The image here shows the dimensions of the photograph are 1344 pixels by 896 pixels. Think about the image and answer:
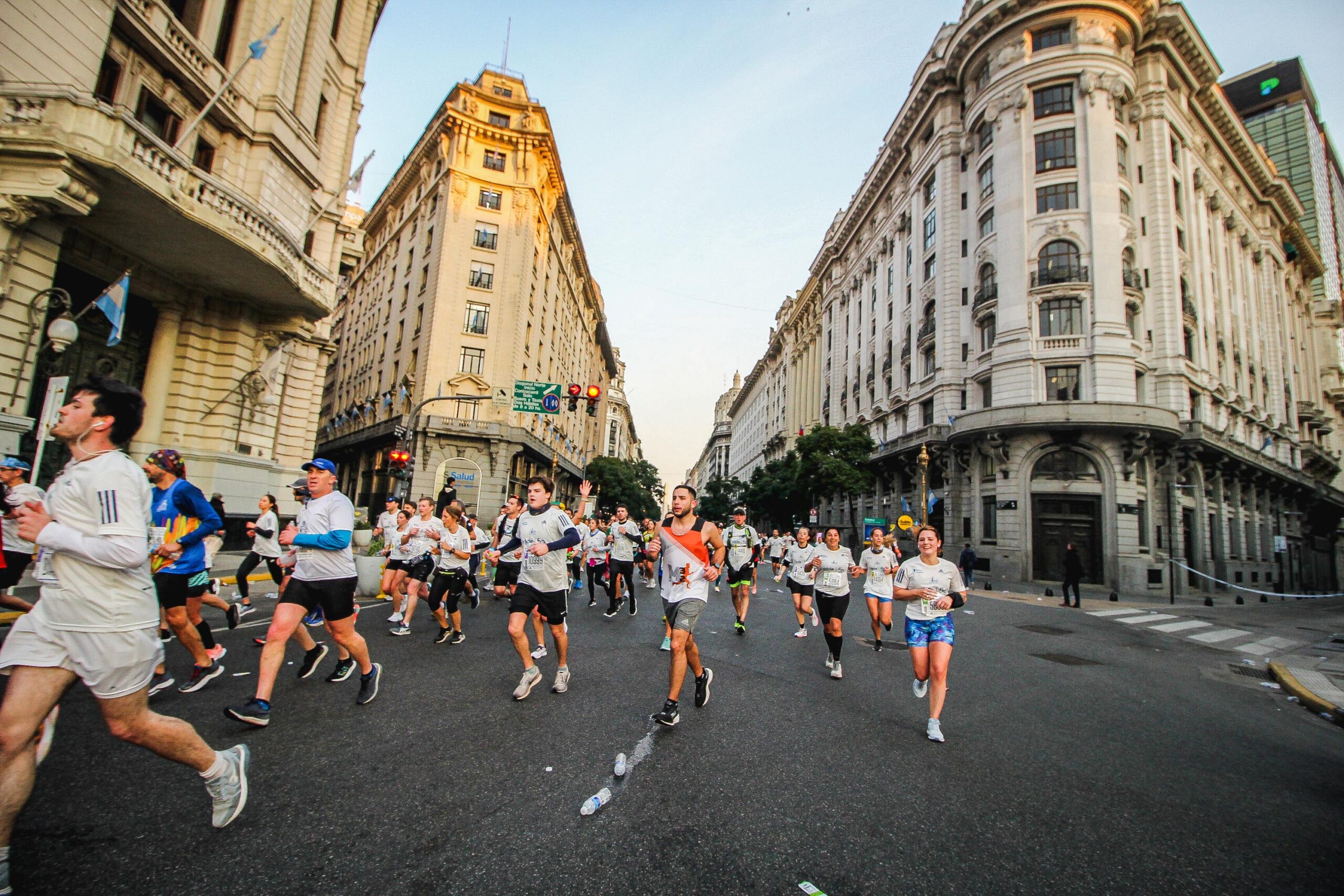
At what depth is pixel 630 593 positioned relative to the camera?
11.4 m

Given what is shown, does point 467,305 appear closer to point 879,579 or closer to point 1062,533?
point 879,579

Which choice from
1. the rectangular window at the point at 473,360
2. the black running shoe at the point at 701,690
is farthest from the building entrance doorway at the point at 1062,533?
the rectangular window at the point at 473,360

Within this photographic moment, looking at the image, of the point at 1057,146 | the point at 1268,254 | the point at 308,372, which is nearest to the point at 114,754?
the point at 308,372

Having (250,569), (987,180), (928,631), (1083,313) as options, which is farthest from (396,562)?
(987,180)

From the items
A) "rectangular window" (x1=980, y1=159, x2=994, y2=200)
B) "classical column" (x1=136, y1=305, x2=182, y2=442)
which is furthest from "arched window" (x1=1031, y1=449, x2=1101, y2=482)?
"classical column" (x1=136, y1=305, x2=182, y2=442)

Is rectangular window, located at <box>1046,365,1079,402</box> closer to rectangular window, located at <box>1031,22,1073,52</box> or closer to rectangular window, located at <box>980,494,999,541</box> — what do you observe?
rectangular window, located at <box>980,494,999,541</box>

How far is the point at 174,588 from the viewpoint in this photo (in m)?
5.23

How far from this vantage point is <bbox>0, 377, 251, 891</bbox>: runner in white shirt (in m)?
2.48

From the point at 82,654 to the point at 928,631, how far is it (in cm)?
582

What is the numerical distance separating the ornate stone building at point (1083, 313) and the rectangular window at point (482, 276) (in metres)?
27.2

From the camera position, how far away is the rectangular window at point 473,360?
33531 millimetres

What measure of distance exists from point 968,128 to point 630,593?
123 ft

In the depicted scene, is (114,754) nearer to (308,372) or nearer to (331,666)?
(331,666)

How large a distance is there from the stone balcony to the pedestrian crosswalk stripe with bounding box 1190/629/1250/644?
22.9 meters
